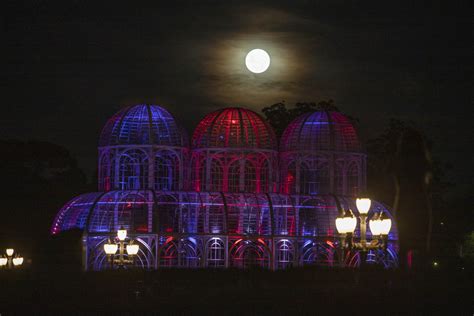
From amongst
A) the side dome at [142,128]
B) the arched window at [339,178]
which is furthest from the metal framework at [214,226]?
the side dome at [142,128]

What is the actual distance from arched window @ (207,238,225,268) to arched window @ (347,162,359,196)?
8.67 metres

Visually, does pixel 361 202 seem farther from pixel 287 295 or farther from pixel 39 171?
pixel 39 171

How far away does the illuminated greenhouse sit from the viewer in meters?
45.6

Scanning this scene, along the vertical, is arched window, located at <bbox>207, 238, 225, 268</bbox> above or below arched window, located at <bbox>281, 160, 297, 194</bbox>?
below

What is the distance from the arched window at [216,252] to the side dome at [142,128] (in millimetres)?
5806

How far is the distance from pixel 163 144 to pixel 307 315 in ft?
83.2

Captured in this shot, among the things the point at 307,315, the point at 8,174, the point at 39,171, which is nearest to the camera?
the point at 307,315

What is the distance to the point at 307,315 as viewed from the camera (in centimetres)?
2470

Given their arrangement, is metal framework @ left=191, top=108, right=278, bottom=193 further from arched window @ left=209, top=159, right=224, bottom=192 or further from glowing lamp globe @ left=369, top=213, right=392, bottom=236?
glowing lamp globe @ left=369, top=213, right=392, bottom=236

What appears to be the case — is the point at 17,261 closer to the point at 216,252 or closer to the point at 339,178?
the point at 216,252

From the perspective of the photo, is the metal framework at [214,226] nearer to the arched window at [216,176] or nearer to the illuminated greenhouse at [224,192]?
the illuminated greenhouse at [224,192]

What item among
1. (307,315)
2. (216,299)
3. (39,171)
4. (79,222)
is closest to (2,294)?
(216,299)

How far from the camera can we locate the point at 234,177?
50906 millimetres

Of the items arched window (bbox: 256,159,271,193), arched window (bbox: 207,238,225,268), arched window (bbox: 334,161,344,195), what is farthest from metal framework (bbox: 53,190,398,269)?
arched window (bbox: 334,161,344,195)
